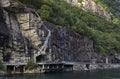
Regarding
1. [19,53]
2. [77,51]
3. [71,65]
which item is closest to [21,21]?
[19,53]

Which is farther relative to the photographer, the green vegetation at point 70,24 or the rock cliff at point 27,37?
the green vegetation at point 70,24

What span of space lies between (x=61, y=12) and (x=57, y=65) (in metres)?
54.8

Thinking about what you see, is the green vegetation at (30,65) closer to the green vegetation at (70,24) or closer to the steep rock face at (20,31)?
the steep rock face at (20,31)

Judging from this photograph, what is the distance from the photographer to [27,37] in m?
124

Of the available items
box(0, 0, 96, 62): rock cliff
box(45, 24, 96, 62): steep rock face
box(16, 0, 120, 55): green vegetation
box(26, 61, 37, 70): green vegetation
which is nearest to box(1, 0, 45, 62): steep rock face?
box(0, 0, 96, 62): rock cliff

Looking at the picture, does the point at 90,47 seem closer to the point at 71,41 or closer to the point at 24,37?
the point at 71,41

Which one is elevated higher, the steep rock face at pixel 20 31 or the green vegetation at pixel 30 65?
the steep rock face at pixel 20 31

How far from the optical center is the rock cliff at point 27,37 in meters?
115

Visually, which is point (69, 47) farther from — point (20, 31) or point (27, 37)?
point (20, 31)

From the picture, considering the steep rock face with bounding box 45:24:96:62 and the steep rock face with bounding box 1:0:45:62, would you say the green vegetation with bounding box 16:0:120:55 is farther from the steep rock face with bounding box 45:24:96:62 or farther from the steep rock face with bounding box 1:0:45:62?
the steep rock face with bounding box 1:0:45:62

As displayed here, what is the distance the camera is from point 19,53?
117m

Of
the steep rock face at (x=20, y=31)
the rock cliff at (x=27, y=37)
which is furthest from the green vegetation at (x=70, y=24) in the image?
the steep rock face at (x=20, y=31)

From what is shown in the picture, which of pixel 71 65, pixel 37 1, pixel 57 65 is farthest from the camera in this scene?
pixel 37 1

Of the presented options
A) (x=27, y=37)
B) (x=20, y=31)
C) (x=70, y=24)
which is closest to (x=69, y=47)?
(x=27, y=37)
